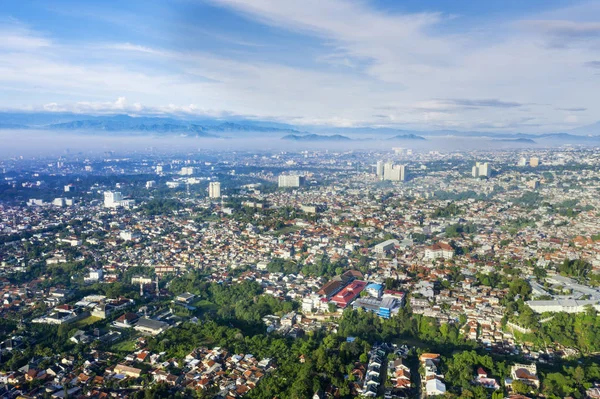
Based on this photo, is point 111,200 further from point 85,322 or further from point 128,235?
point 85,322

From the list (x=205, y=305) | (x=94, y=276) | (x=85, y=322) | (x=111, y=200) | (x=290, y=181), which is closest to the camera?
(x=85, y=322)

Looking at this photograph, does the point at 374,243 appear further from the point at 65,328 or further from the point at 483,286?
the point at 65,328

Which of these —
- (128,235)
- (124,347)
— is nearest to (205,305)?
(124,347)

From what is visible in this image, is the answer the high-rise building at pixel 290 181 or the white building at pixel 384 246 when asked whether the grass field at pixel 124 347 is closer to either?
the white building at pixel 384 246

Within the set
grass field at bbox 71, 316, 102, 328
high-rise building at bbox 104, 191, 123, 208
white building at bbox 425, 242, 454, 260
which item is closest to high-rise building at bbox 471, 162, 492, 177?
white building at bbox 425, 242, 454, 260

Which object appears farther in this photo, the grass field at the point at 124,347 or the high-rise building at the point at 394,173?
the high-rise building at the point at 394,173

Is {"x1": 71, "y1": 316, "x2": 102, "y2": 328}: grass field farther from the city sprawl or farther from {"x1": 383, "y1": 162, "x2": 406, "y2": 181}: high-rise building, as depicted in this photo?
{"x1": 383, "y1": 162, "x2": 406, "y2": 181}: high-rise building

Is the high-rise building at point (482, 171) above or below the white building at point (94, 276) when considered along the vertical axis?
above

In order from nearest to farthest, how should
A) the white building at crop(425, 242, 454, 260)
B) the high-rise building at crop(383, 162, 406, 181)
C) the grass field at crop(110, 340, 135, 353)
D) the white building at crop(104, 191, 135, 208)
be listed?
the grass field at crop(110, 340, 135, 353)
the white building at crop(425, 242, 454, 260)
the white building at crop(104, 191, 135, 208)
the high-rise building at crop(383, 162, 406, 181)

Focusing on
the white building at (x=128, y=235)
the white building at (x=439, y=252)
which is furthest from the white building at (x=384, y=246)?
the white building at (x=128, y=235)
